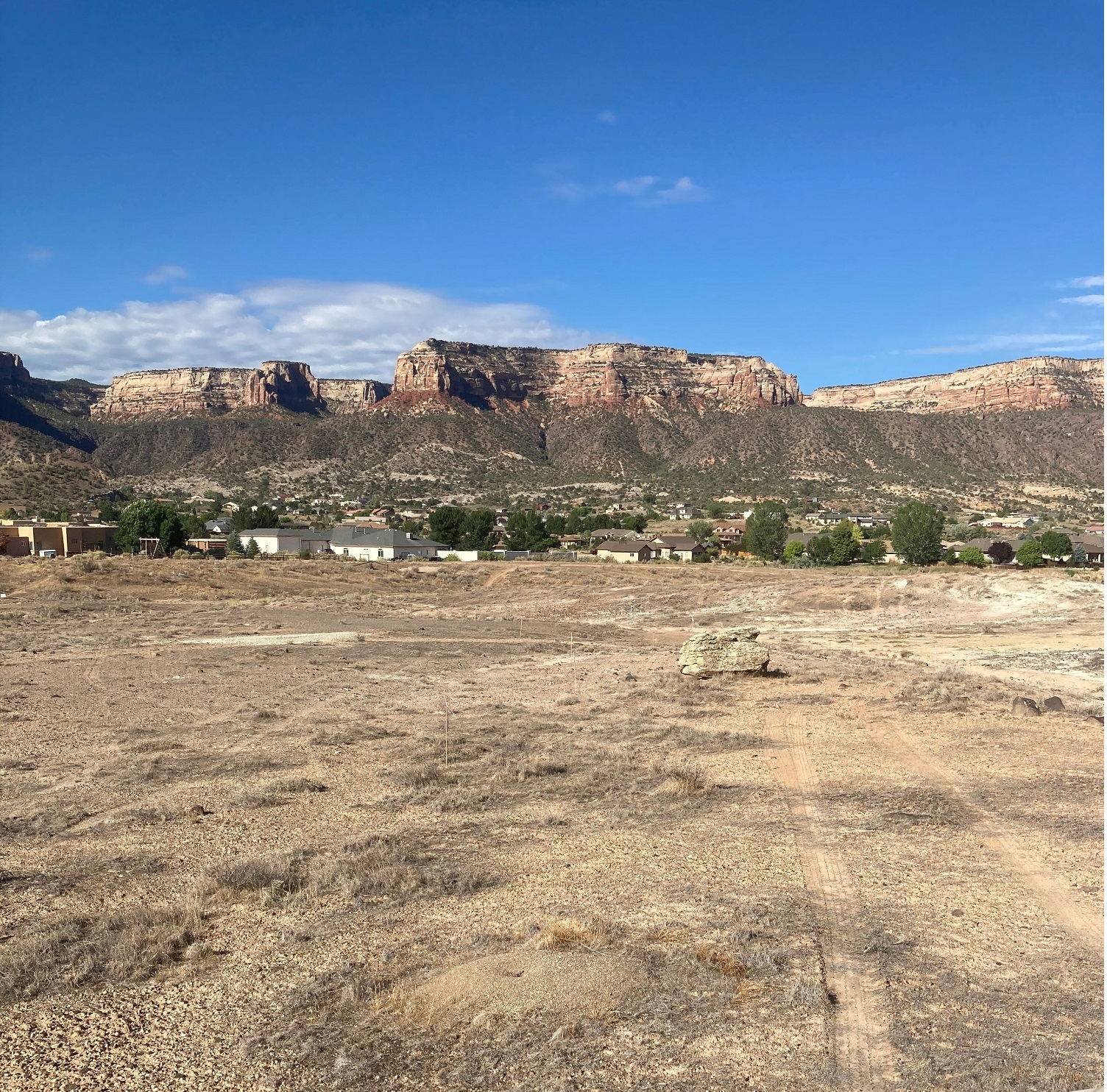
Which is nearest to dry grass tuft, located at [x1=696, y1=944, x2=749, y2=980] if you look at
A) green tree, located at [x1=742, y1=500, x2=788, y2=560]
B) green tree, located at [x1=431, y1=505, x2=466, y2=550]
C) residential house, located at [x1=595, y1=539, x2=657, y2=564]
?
residential house, located at [x1=595, y1=539, x2=657, y2=564]

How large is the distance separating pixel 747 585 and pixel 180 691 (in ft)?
114

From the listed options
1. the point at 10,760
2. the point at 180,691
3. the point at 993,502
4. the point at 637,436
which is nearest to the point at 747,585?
the point at 180,691

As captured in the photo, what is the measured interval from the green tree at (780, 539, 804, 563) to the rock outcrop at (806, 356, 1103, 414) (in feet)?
285

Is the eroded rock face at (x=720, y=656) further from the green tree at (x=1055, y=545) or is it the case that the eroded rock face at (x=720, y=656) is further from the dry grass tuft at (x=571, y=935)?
the green tree at (x=1055, y=545)

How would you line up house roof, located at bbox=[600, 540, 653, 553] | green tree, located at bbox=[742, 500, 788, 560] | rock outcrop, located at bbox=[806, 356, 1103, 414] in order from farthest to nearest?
rock outcrop, located at bbox=[806, 356, 1103, 414], house roof, located at bbox=[600, 540, 653, 553], green tree, located at bbox=[742, 500, 788, 560]

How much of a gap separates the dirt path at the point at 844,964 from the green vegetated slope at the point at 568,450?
119347 mm

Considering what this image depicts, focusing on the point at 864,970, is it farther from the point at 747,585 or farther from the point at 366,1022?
the point at 747,585

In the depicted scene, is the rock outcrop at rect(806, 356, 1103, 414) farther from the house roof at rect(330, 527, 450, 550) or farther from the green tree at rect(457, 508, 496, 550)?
the house roof at rect(330, 527, 450, 550)

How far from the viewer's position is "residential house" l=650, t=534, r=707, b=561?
7975cm

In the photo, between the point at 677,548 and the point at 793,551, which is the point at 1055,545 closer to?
the point at 793,551

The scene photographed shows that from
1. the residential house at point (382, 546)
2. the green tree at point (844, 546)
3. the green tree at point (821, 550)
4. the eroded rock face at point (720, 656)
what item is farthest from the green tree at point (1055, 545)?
the eroded rock face at point (720, 656)

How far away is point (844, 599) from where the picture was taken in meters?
46.8

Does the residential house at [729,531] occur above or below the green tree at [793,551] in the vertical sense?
above

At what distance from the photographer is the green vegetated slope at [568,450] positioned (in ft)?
430
